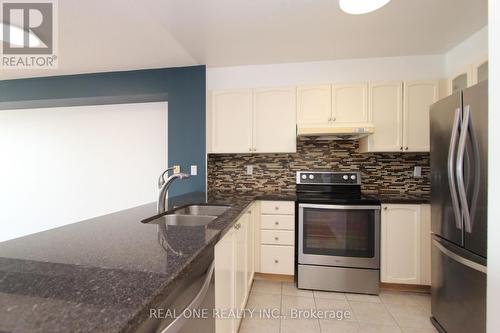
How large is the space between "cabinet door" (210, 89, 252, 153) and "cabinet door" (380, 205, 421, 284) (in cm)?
163

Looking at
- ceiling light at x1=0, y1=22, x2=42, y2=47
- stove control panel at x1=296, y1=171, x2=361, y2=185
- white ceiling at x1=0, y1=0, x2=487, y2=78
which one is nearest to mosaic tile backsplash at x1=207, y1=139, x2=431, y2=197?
stove control panel at x1=296, y1=171, x2=361, y2=185

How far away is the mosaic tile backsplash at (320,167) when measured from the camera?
2.62m

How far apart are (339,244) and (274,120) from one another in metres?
1.48

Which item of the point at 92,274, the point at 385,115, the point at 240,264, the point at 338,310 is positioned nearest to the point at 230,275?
the point at 240,264

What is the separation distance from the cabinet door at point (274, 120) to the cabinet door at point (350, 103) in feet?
1.47

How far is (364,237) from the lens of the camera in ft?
7.22

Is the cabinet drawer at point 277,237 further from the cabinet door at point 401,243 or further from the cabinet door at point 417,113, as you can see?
the cabinet door at point 417,113

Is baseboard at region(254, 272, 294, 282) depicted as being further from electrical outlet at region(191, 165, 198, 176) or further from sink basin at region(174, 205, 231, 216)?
→ electrical outlet at region(191, 165, 198, 176)

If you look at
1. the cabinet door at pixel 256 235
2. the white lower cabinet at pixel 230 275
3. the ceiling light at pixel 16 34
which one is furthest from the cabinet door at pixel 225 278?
the ceiling light at pixel 16 34

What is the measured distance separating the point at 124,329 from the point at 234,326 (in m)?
1.29

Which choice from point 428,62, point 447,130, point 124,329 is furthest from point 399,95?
point 124,329

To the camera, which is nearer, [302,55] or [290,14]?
[290,14]

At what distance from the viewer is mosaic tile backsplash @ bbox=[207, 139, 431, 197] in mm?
2619

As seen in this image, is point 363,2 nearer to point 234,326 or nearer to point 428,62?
point 428,62
